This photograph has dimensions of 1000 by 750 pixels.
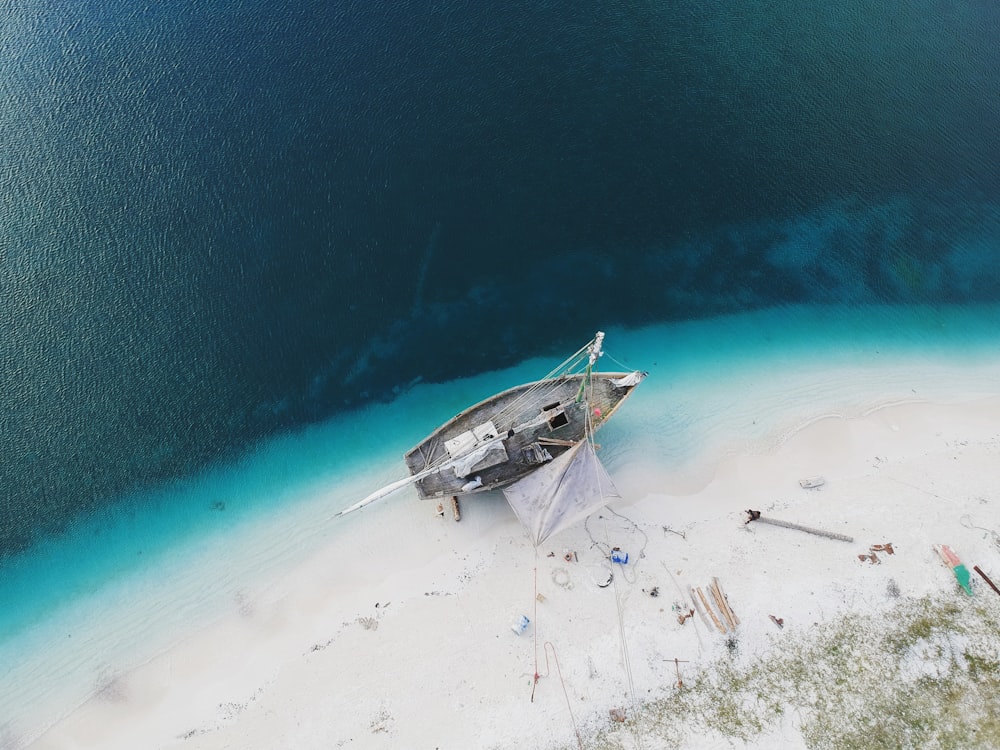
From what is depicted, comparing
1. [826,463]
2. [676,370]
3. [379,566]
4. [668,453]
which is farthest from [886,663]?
[379,566]

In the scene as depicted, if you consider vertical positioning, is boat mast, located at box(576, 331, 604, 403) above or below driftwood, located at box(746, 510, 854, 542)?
above

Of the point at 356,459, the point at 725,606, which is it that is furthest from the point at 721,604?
the point at 356,459

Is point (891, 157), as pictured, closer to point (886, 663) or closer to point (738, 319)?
point (738, 319)

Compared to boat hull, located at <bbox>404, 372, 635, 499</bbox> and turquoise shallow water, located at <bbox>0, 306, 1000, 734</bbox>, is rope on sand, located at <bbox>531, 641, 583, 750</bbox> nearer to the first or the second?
boat hull, located at <bbox>404, 372, 635, 499</bbox>

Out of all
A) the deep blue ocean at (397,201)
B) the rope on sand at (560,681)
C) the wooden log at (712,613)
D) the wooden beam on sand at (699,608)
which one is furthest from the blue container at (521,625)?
the deep blue ocean at (397,201)

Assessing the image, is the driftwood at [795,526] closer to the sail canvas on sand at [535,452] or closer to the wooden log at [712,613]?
the wooden log at [712,613]

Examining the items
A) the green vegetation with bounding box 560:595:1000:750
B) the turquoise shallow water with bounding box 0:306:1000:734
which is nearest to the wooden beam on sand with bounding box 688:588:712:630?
the green vegetation with bounding box 560:595:1000:750
